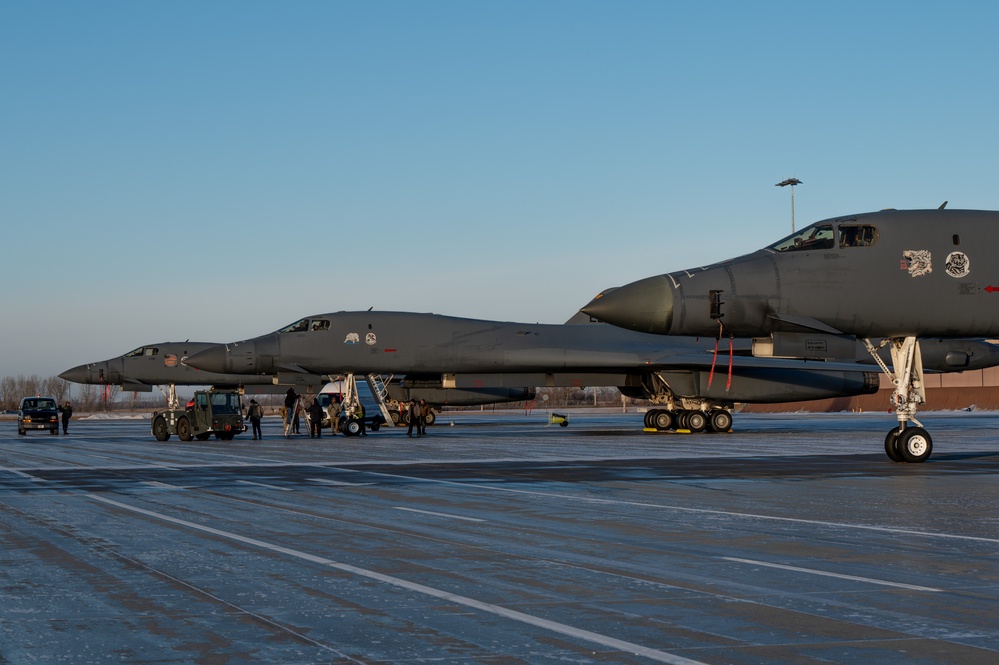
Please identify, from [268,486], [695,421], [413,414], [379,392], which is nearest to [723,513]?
[268,486]

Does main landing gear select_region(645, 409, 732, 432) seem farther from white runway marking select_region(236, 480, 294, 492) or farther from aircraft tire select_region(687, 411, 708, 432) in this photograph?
white runway marking select_region(236, 480, 294, 492)

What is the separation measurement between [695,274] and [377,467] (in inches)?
264

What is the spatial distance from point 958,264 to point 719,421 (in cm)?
2040

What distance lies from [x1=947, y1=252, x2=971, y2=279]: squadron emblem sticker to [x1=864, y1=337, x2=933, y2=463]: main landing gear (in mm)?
1278

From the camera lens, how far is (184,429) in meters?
38.3

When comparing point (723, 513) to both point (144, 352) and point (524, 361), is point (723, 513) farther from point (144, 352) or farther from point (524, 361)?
point (144, 352)

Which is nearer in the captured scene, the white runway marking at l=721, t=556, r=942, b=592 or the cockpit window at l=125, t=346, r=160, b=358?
the white runway marking at l=721, t=556, r=942, b=592

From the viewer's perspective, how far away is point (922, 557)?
28.2 feet

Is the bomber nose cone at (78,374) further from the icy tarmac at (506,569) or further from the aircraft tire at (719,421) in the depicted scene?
the icy tarmac at (506,569)

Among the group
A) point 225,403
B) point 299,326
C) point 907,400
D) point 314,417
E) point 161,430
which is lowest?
point 161,430

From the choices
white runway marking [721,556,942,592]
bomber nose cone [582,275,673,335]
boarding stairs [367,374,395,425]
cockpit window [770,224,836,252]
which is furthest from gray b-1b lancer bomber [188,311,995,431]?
white runway marking [721,556,942,592]

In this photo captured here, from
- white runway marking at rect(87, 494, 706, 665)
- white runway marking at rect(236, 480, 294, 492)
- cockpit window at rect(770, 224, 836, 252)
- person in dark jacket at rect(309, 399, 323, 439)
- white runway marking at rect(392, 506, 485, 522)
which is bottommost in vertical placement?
white runway marking at rect(87, 494, 706, 665)

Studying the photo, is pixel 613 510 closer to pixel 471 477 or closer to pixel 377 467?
pixel 471 477

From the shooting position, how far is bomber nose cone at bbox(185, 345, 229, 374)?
41094mm
